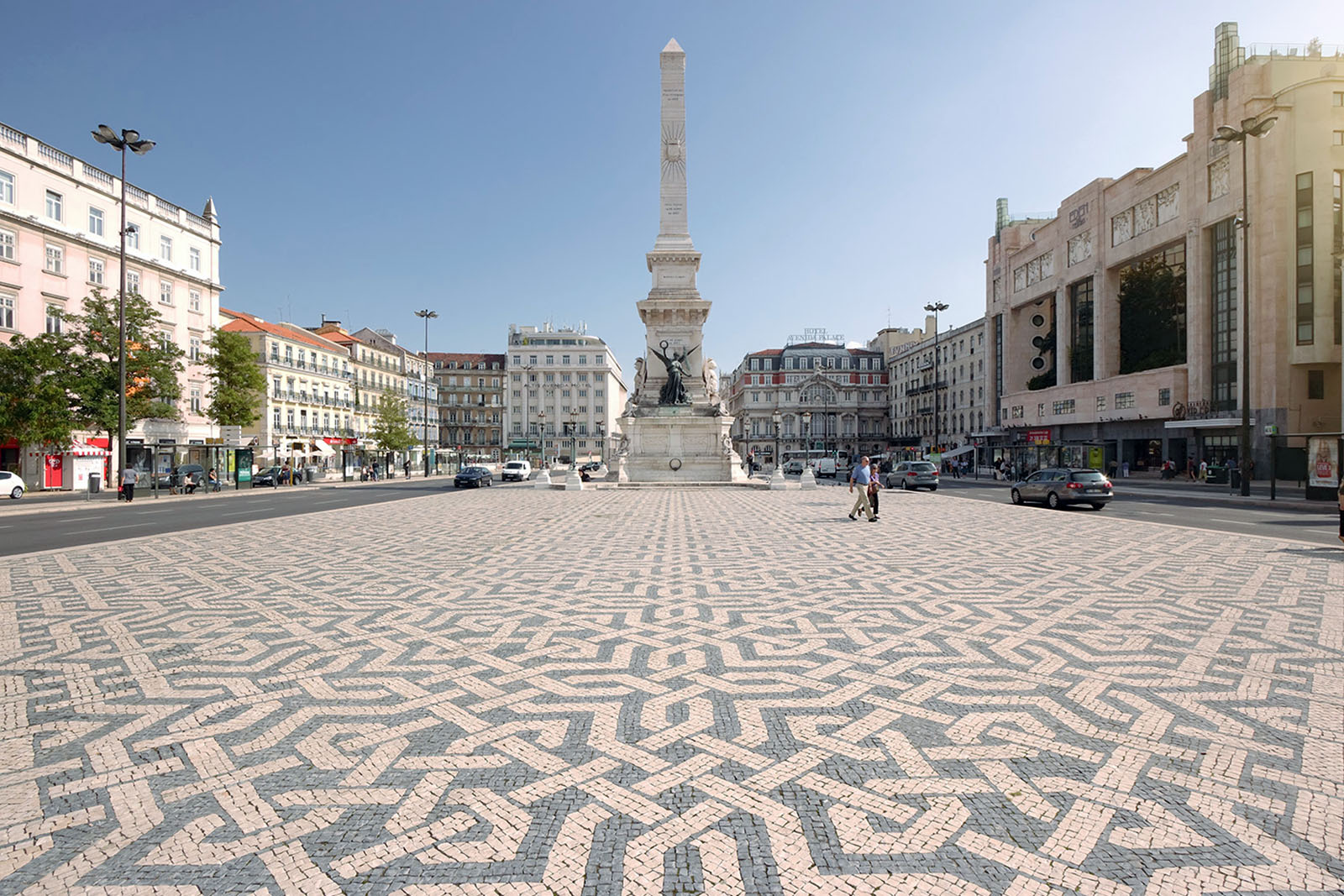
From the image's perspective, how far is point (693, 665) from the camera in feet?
17.9

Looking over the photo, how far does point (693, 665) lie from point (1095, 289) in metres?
56.5

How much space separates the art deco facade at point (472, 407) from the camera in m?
110

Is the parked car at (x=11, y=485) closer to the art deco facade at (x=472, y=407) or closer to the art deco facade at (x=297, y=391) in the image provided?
the art deco facade at (x=297, y=391)

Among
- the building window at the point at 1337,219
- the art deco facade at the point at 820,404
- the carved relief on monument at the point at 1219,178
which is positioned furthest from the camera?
the art deco facade at the point at 820,404

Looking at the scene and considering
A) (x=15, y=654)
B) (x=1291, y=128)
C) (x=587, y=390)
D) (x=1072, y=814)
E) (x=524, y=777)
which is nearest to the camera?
(x=1072, y=814)

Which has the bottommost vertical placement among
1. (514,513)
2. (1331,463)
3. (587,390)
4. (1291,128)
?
(514,513)

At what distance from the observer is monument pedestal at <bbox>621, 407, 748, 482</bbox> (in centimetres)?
3591

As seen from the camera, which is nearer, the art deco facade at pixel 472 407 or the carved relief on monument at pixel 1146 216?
the carved relief on monument at pixel 1146 216

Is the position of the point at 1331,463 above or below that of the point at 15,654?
above

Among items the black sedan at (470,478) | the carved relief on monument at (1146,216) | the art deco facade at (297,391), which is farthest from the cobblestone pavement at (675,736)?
the art deco facade at (297,391)

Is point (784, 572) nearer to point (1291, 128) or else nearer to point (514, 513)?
point (514, 513)

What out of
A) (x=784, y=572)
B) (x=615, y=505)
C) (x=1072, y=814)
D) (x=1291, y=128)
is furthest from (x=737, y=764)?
(x=1291, y=128)

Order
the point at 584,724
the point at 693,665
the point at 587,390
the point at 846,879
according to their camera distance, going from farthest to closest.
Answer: the point at 587,390, the point at 693,665, the point at 584,724, the point at 846,879

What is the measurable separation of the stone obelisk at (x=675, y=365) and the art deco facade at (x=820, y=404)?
207 feet
